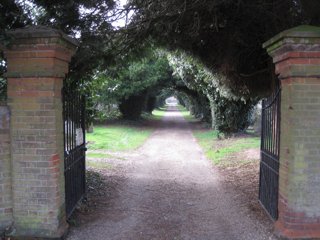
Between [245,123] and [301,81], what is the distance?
569 inches

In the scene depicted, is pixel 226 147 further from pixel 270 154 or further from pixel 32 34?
pixel 32 34

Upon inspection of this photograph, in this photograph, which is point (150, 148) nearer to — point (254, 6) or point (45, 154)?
point (254, 6)

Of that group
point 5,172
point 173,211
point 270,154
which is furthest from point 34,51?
point 270,154

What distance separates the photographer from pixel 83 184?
7.20 m

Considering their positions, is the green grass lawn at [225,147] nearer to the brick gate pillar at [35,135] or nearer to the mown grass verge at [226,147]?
the mown grass verge at [226,147]

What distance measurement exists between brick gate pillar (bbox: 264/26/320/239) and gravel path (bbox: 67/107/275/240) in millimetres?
628

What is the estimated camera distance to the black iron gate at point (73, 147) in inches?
231

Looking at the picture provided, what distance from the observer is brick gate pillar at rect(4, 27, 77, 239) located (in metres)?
4.96

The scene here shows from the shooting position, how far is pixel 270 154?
20.2 feet

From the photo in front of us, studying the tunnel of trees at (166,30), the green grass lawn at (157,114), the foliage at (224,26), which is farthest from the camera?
the green grass lawn at (157,114)

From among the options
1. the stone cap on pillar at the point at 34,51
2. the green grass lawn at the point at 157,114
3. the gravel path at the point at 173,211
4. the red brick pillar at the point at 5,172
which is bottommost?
the green grass lawn at the point at 157,114

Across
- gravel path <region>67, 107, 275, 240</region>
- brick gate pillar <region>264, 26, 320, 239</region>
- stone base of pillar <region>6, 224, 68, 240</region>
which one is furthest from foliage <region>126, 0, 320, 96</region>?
stone base of pillar <region>6, 224, 68, 240</region>

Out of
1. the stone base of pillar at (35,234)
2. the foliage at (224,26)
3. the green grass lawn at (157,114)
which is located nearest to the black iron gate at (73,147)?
the stone base of pillar at (35,234)

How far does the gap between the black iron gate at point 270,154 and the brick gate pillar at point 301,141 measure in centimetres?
57
